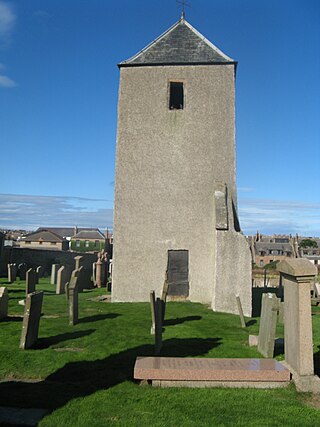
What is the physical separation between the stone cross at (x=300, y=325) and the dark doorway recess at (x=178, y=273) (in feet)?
32.2

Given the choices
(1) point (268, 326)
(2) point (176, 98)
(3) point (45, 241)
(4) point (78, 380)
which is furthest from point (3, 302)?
(3) point (45, 241)

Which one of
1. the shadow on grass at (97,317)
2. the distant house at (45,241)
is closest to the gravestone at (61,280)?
the shadow on grass at (97,317)

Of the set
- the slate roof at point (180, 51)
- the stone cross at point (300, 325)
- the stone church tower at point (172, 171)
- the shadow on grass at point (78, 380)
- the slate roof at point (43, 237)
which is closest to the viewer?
the shadow on grass at point (78, 380)

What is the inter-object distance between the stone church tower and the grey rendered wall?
0.04 m

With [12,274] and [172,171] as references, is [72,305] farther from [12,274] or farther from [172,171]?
[12,274]

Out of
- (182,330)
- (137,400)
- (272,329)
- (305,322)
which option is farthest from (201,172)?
(137,400)

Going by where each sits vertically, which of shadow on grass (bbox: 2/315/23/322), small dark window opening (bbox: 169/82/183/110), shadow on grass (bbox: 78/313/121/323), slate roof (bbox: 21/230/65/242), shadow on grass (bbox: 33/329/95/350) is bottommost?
shadow on grass (bbox: 33/329/95/350)

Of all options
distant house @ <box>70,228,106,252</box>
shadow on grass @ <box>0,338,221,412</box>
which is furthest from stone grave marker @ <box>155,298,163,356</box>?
distant house @ <box>70,228,106,252</box>

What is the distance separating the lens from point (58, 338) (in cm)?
978

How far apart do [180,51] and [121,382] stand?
15.7 m

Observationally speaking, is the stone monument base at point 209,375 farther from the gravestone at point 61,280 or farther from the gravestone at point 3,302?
the gravestone at point 61,280

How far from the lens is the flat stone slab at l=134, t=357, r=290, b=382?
21.9 ft

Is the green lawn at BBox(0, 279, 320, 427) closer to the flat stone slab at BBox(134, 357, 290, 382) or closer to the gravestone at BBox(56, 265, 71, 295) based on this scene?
the flat stone slab at BBox(134, 357, 290, 382)

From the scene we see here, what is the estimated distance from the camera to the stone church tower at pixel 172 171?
1717 centimetres
